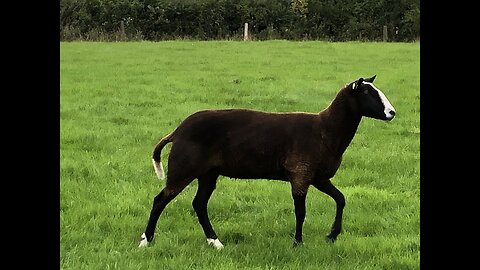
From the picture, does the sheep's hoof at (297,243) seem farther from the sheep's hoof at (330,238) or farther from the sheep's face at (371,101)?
the sheep's face at (371,101)

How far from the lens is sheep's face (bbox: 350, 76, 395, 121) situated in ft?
21.9

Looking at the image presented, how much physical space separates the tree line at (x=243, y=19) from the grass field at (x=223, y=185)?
18475 mm

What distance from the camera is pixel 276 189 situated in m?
9.28

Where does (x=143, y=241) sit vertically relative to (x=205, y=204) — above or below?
below

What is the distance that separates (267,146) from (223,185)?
8.98 feet

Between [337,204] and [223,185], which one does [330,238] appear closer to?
[337,204]

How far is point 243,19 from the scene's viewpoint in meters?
42.4

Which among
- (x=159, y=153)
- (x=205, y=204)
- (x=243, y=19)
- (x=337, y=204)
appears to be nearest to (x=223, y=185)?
(x=205, y=204)

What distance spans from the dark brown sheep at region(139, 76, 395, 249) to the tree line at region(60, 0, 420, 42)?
108 ft

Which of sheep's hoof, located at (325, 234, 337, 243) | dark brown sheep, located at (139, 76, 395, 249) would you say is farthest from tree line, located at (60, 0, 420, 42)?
sheep's hoof, located at (325, 234, 337, 243)

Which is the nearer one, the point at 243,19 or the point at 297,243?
the point at 297,243
